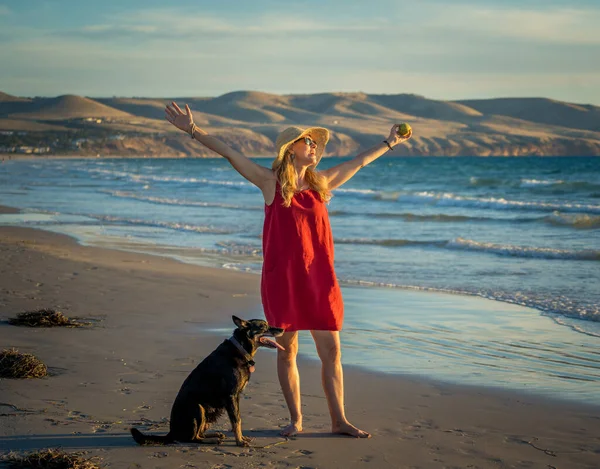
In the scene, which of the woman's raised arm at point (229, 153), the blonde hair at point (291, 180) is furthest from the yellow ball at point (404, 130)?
the woman's raised arm at point (229, 153)

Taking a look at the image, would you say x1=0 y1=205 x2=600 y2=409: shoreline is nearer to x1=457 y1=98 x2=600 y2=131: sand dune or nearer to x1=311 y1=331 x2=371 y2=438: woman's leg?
x1=311 y1=331 x2=371 y2=438: woman's leg

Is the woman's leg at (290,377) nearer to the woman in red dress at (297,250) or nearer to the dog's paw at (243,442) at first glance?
the woman in red dress at (297,250)

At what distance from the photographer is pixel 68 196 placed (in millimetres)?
31109

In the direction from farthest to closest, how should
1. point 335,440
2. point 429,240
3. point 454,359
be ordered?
point 429,240
point 454,359
point 335,440

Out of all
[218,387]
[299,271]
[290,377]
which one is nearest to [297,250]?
[299,271]

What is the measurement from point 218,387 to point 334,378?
2.47ft

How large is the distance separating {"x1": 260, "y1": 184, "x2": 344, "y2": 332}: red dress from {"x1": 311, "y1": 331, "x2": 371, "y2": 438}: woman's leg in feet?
0.38

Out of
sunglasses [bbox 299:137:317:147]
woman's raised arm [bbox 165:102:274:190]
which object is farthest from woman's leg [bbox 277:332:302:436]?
sunglasses [bbox 299:137:317:147]

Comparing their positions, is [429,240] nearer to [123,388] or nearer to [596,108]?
[123,388]

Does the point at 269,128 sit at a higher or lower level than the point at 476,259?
higher

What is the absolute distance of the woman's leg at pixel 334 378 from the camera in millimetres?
4777

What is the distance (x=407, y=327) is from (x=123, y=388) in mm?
3501

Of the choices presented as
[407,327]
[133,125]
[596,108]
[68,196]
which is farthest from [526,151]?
[407,327]

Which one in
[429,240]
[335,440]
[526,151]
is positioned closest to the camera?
[335,440]
